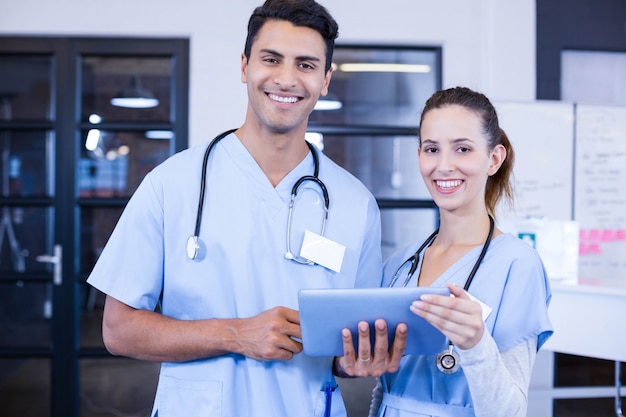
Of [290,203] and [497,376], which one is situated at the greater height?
[290,203]

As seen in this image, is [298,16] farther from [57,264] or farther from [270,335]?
[57,264]

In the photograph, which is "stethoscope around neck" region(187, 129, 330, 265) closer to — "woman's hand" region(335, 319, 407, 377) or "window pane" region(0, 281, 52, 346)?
"woman's hand" region(335, 319, 407, 377)

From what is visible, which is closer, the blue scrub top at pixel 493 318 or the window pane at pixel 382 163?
the blue scrub top at pixel 493 318

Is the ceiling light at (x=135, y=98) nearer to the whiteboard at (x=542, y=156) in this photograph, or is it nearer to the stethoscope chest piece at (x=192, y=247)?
the whiteboard at (x=542, y=156)

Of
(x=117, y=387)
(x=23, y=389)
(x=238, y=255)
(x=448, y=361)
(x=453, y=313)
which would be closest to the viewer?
(x=453, y=313)

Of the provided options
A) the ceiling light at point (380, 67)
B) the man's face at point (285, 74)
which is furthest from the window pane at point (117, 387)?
the man's face at point (285, 74)

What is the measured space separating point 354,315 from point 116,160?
267cm

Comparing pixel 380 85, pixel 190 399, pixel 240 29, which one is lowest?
pixel 190 399

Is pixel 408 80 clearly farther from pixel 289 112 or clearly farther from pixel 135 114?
pixel 289 112

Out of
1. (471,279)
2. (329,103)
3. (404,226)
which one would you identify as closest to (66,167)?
(329,103)

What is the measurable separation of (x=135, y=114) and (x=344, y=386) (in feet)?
6.64

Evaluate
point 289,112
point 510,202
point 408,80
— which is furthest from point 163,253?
point 408,80

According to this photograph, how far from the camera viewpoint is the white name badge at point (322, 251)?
4.47 ft

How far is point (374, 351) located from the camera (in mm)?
1172
